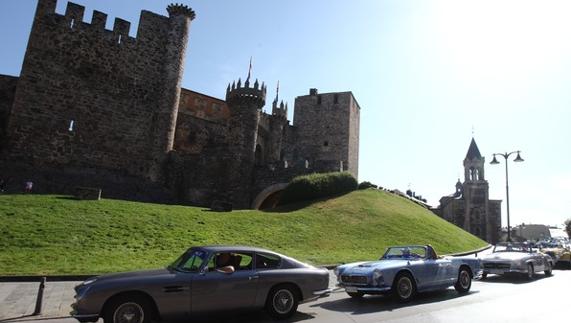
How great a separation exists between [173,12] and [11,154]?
15.7 metres

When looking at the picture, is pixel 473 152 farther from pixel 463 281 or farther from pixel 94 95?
pixel 463 281

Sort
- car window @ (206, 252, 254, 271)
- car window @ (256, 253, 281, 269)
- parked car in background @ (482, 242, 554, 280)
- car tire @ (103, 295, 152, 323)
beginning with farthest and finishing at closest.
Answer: parked car in background @ (482, 242, 554, 280), car window @ (256, 253, 281, 269), car window @ (206, 252, 254, 271), car tire @ (103, 295, 152, 323)

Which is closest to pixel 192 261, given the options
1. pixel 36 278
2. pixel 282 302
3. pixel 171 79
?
pixel 282 302

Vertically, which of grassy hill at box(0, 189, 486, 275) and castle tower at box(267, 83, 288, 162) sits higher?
castle tower at box(267, 83, 288, 162)

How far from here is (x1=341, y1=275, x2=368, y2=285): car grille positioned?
9.34 m

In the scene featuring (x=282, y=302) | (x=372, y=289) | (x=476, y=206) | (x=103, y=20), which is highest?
(x=103, y=20)

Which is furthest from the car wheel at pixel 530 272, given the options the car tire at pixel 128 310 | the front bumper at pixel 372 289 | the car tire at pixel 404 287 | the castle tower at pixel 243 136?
the castle tower at pixel 243 136

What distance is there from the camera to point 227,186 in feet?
107

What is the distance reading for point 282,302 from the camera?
7855 millimetres

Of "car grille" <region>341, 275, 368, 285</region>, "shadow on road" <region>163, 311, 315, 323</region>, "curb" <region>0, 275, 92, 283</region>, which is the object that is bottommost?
"curb" <region>0, 275, 92, 283</region>

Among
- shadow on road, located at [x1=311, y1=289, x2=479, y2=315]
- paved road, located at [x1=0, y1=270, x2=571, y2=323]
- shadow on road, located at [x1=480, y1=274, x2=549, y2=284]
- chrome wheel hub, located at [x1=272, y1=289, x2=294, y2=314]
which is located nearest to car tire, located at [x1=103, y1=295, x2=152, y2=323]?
paved road, located at [x1=0, y1=270, x2=571, y2=323]

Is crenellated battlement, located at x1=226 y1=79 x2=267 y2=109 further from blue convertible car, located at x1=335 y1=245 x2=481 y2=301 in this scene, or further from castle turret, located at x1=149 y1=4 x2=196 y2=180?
blue convertible car, located at x1=335 y1=245 x2=481 y2=301

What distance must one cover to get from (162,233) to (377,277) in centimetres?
1113

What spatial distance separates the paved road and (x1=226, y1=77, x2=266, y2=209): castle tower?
22.5 metres
